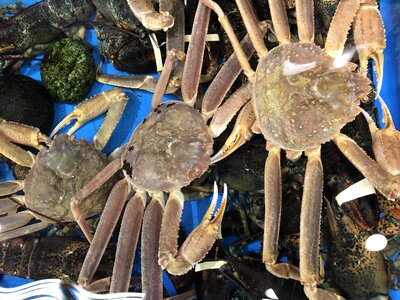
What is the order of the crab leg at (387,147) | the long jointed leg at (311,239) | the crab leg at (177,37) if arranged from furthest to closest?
the crab leg at (177,37) → the long jointed leg at (311,239) → the crab leg at (387,147)

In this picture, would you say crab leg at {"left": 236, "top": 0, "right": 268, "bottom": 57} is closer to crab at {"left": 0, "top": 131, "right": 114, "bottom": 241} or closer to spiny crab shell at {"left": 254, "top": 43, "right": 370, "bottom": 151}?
spiny crab shell at {"left": 254, "top": 43, "right": 370, "bottom": 151}

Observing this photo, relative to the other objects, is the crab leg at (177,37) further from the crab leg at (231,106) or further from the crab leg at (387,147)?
the crab leg at (387,147)

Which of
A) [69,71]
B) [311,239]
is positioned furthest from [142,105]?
[311,239]

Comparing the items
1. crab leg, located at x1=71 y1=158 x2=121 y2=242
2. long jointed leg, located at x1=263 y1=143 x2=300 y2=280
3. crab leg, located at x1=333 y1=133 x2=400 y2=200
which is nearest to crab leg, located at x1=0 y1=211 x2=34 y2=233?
crab leg, located at x1=71 y1=158 x2=121 y2=242

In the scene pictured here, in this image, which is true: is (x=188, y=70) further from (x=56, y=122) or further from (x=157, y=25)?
(x=56, y=122)

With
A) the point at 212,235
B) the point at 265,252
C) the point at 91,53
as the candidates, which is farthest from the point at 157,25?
the point at 265,252

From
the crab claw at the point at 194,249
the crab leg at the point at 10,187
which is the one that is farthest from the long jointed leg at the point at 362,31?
the crab leg at the point at 10,187
